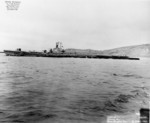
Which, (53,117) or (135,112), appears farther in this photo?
(135,112)

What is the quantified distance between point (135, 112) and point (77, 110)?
310 cm

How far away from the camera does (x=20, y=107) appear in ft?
31.1

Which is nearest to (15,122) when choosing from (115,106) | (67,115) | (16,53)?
(67,115)

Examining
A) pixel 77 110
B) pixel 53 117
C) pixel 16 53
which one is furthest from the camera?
pixel 16 53

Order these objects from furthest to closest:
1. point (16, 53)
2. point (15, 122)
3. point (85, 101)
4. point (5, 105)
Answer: point (16, 53) < point (85, 101) < point (5, 105) < point (15, 122)

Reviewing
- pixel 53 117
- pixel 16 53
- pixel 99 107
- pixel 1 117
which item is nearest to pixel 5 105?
pixel 1 117

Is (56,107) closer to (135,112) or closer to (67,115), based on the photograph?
(67,115)

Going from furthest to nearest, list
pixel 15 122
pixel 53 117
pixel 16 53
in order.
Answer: pixel 16 53 < pixel 53 117 < pixel 15 122

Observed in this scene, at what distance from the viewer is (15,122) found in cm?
745

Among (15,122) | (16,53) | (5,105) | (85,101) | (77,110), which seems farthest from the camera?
(16,53)

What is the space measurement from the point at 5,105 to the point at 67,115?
3828 mm

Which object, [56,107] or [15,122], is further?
[56,107]

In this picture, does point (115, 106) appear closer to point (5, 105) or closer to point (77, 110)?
point (77, 110)

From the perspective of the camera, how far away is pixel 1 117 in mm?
7879
